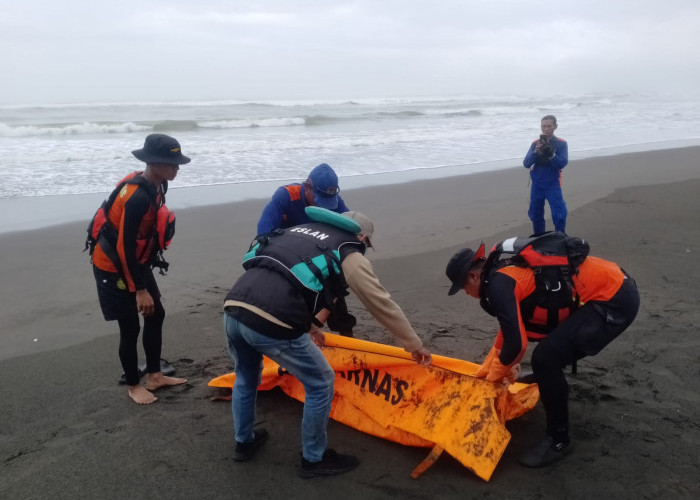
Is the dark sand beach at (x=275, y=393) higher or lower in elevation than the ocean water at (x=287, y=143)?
lower

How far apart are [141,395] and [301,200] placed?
171 centimetres

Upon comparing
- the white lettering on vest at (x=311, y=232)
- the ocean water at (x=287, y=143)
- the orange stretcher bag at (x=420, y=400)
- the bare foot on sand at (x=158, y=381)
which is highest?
the white lettering on vest at (x=311, y=232)

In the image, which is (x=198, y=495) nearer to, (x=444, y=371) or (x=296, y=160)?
(x=444, y=371)

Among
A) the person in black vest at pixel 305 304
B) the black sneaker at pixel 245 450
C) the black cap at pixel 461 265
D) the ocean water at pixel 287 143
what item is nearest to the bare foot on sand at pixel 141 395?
the black sneaker at pixel 245 450

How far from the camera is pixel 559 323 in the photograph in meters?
3.04

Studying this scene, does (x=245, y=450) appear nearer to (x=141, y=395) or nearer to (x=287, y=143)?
(x=141, y=395)

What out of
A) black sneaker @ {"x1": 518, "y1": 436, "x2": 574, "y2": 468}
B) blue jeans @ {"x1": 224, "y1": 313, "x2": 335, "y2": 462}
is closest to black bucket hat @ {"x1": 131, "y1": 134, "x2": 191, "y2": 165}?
blue jeans @ {"x1": 224, "y1": 313, "x2": 335, "y2": 462}

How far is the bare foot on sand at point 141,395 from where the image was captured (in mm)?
3793

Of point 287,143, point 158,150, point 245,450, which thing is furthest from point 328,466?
point 287,143

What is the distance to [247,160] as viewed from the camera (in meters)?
14.7

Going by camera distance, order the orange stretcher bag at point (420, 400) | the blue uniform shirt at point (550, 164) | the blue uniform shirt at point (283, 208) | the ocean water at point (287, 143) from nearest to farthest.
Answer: the orange stretcher bag at point (420, 400) < the blue uniform shirt at point (283, 208) < the blue uniform shirt at point (550, 164) < the ocean water at point (287, 143)

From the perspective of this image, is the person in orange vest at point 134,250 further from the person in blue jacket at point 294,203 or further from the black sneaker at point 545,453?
the black sneaker at point 545,453

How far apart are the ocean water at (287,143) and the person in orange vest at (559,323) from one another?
9.32 m

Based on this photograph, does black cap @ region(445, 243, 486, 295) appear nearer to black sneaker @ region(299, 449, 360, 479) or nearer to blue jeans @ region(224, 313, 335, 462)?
blue jeans @ region(224, 313, 335, 462)
